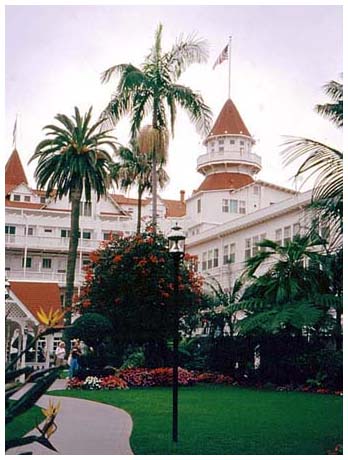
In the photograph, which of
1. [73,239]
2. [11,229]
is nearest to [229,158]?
[11,229]

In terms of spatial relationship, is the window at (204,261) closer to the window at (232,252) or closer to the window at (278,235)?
the window at (232,252)

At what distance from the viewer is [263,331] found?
18.3 m

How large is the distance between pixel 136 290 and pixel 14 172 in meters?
25.6

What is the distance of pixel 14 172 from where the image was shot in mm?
42688

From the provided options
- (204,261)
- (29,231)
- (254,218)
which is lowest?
(204,261)

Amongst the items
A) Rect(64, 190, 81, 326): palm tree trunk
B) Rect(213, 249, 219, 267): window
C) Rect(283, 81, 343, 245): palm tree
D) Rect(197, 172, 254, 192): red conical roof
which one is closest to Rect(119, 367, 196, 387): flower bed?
Rect(64, 190, 81, 326): palm tree trunk

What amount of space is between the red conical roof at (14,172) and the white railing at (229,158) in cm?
1080

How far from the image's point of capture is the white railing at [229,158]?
41094 mm

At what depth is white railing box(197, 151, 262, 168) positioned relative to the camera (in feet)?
135

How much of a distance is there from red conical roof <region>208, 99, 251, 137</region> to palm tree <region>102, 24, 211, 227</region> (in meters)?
20.9

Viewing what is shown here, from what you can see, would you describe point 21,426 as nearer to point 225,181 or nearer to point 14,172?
point 225,181

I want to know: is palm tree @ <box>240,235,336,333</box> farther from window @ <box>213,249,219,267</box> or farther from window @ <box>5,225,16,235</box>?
window @ <box>5,225,16,235</box>

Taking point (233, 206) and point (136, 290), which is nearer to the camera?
point (136, 290)

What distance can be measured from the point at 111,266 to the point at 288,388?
19.4 ft
